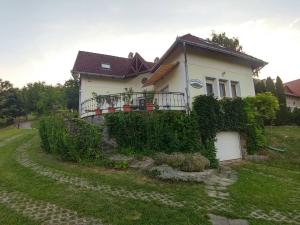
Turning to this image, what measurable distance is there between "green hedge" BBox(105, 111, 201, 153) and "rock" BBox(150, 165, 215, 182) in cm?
255

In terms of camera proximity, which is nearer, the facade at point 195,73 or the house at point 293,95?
the facade at point 195,73

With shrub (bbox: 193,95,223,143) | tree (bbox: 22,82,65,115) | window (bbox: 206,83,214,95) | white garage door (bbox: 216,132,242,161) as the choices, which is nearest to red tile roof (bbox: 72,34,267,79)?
window (bbox: 206,83,214,95)

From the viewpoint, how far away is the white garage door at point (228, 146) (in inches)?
552

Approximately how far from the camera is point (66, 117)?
40.3 feet

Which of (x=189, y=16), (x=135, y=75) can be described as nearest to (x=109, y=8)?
(x=189, y=16)

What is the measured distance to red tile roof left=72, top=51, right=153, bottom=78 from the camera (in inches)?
835

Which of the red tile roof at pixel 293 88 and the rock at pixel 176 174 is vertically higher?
the red tile roof at pixel 293 88

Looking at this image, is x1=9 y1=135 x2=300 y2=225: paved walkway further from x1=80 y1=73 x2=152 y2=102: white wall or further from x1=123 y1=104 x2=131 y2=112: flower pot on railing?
x1=80 y1=73 x2=152 y2=102: white wall

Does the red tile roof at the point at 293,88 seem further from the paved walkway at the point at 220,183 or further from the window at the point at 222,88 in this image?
the paved walkway at the point at 220,183

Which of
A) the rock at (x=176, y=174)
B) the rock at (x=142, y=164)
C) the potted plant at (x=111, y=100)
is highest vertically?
the potted plant at (x=111, y=100)

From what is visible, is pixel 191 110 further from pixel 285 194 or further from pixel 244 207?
pixel 244 207

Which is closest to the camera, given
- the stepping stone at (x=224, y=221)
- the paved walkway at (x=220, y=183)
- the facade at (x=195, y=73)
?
the stepping stone at (x=224, y=221)

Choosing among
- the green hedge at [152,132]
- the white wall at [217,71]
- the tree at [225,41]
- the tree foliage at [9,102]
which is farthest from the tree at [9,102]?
the white wall at [217,71]

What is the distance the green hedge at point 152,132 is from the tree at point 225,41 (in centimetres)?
2263
